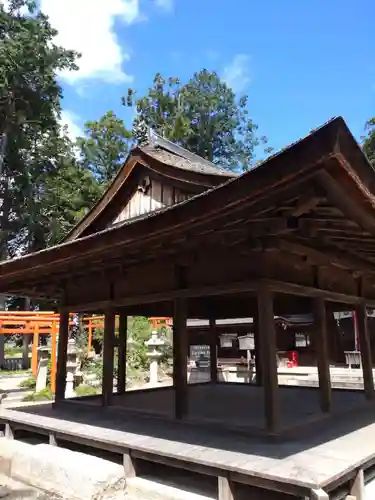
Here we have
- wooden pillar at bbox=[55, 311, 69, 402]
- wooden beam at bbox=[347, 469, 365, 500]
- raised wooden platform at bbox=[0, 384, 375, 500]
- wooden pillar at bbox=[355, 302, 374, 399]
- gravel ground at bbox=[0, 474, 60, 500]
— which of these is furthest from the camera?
wooden pillar at bbox=[55, 311, 69, 402]

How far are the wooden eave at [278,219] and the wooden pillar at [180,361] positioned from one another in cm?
36

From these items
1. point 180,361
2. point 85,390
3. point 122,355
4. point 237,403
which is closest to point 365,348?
point 237,403

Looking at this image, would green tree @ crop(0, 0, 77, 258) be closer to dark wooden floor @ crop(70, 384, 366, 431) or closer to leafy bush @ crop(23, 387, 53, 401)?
leafy bush @ crop(23, 387, 53, 401)

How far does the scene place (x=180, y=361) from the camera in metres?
5.07

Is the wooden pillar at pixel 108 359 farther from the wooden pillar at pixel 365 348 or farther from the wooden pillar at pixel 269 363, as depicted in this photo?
the wooden pillar at pixel 365 348

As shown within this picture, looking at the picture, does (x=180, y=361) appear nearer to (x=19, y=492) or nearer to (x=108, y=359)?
(x=108, y=359)

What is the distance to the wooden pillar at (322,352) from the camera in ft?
16.8

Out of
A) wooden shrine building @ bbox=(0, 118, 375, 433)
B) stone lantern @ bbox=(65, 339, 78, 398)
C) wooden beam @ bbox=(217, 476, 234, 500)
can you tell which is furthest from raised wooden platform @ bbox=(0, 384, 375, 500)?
stone lantern @ bbox=(65, 339, 78, 398)

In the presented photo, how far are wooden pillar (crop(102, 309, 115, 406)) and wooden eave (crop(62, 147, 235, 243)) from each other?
222cm

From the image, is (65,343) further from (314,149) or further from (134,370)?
(134,370)

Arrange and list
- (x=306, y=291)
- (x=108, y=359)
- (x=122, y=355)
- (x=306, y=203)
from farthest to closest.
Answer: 1. (x=122, y=355)
2. (x=108, y=359)
3. (x=306, y=291)
4. (x=306, y=203)

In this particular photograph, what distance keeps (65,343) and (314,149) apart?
5.88m

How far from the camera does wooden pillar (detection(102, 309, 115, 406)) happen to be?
20.1 ft

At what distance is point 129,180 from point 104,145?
23.7 m
